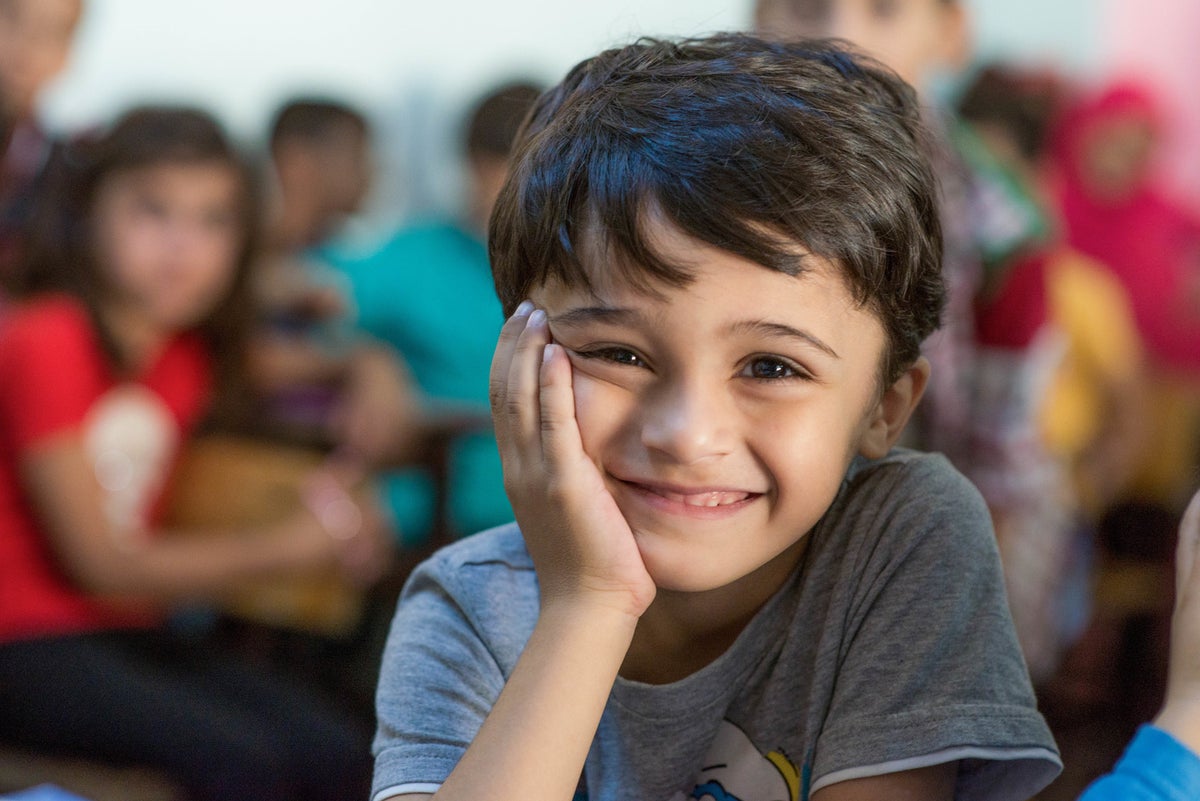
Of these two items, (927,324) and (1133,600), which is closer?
(927,324)

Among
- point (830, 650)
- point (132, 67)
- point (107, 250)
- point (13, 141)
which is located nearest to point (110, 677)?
point (107, 250)

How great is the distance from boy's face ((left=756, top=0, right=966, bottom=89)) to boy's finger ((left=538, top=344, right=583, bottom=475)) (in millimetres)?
683

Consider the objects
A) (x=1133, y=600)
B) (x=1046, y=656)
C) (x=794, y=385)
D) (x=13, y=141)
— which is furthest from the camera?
(x=1133, y=600)

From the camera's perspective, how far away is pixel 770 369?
2.28 ft

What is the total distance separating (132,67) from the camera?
277 cm

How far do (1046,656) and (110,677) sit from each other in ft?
4.63

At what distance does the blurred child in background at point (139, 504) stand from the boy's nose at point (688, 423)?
40.1 inches

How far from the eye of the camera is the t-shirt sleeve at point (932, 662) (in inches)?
26.6

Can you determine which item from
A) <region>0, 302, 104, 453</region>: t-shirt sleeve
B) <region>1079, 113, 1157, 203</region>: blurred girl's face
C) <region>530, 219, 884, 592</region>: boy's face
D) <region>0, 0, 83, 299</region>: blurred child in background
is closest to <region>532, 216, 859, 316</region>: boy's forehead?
<region>530, 219, 884, 592</region>: boy's face

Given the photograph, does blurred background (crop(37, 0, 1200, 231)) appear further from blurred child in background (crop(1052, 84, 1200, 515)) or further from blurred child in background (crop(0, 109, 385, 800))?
blurred child in background (crop(0, 109, 385, 800))

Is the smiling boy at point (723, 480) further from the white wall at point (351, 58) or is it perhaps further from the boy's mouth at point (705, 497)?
the white wall at point (351, 58)

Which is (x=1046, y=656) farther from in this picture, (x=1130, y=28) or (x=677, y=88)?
(x=1130, y=28)

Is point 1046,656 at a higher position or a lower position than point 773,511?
lower

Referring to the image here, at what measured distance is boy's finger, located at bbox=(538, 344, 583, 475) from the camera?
2.33 feet
